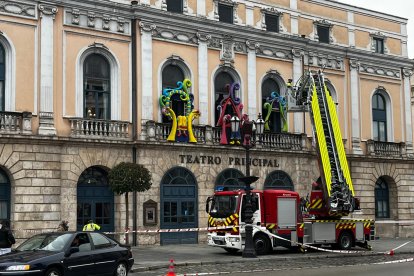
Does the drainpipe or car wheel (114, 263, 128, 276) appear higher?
the drainpipe

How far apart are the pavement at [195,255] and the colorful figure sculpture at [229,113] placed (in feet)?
18.4

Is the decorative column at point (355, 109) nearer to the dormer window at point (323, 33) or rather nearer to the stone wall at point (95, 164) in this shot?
the stone wall at point (95, 164)

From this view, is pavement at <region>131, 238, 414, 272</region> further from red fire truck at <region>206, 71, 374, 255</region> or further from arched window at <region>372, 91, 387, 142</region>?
arched window at <region>372, 91, 387, 142</region>

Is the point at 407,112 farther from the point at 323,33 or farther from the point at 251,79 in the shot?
the point at 251,79

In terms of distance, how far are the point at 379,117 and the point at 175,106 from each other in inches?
599

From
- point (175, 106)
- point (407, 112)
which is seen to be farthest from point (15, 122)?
point (407, 112)

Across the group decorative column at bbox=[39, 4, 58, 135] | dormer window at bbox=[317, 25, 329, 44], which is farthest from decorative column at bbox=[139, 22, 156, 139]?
dormer window at bbox=[317, 25, 329, 44]

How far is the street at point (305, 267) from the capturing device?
1967 centimetres

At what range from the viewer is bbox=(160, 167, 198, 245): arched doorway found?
102 feet

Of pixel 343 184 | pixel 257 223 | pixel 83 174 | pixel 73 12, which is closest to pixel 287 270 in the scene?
pixel 257 223

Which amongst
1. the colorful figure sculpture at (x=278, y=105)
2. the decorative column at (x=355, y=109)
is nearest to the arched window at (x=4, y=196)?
the colorful figure sculpture at (x=278, y=105)

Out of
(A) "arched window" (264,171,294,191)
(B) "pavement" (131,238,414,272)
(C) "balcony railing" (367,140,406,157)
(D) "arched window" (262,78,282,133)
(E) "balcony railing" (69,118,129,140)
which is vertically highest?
(D) "arched window" (262,78,282,133)

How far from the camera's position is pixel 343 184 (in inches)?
1126

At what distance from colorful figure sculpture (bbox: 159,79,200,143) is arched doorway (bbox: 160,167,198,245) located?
1568 mm
